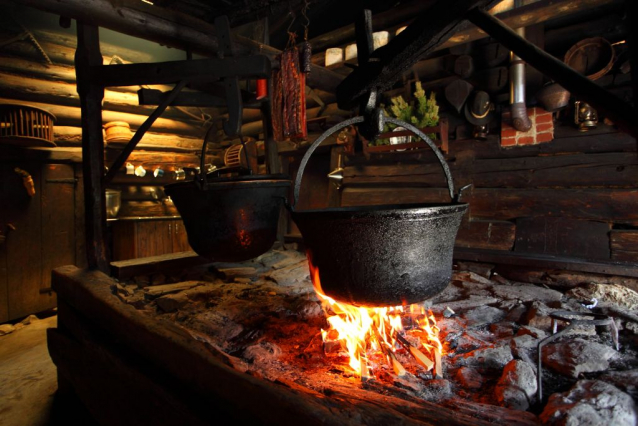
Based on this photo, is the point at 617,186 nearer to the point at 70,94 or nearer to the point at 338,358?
the point at 338,358

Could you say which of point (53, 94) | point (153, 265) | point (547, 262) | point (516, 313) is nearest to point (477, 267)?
point (547, 262)

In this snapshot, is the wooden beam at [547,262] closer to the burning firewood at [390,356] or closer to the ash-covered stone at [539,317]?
the ash-covered stone at [539,317]

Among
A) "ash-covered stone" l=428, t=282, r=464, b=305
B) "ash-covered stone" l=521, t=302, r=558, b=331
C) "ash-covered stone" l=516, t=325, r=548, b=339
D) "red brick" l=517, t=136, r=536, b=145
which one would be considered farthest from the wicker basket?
"red brick" l=517, t=136, r=536, b=145

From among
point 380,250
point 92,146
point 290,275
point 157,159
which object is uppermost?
point 157,159

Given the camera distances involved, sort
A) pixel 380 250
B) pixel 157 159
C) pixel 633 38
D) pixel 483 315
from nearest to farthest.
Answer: pixel 633 38, pixel 380 250, pixel 483 315, pixel 157 159

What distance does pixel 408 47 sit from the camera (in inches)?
64.5

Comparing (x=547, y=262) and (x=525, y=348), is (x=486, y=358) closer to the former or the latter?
(x=525, y=348)

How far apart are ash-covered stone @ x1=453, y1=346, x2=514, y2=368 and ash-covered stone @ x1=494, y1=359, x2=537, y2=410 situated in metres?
0.18

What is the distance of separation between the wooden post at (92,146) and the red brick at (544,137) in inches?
204

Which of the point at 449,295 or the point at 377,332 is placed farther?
the point at 449,295

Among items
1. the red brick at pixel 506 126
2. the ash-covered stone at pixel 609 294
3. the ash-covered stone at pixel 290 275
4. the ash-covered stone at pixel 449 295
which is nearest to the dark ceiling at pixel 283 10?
the red brick at pixel 506 126

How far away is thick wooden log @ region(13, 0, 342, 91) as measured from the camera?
311cm

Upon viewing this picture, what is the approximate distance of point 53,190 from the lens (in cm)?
619

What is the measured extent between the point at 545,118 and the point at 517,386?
3485mm
